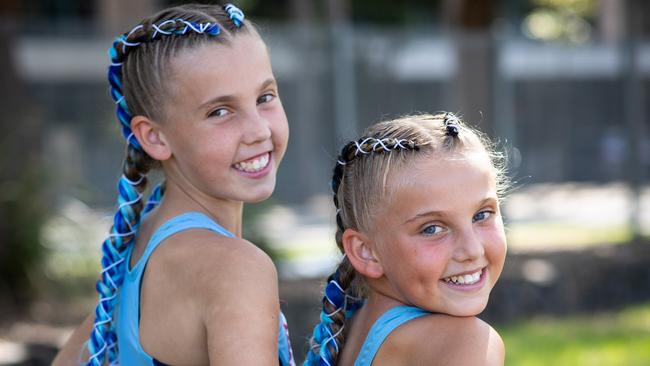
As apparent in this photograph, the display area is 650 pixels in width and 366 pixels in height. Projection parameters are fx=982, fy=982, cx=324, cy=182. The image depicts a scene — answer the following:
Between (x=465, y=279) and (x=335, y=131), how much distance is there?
7.16 meters

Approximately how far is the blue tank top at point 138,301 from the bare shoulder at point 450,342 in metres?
0.38

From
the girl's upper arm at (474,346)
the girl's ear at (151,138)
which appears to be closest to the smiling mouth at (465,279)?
the girl's upper arm at (474,346)

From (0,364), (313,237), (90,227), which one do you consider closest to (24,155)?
(90,227)

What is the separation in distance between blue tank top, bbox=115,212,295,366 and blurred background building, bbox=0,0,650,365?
2.87 meters

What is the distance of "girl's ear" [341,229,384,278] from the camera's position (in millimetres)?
2191

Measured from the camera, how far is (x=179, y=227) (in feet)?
7.63

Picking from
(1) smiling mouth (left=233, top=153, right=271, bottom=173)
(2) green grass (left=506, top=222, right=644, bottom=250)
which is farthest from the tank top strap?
(2) green grass (left=506, top=222, right=644, bottom=250)

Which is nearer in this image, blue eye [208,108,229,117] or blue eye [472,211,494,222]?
blue eye [472,211,494,222]

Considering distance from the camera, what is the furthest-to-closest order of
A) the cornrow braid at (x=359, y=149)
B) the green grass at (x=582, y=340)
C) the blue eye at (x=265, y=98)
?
the green grass at (x=582, y=340) < the blue eye at (x=265, y=98) < the cornrow braid at (x=359, y=149)

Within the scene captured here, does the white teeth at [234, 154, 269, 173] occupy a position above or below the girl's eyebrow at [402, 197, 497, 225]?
below

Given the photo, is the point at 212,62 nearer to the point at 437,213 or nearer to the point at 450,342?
the point at 437,213

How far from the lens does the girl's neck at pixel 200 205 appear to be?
7.93ft

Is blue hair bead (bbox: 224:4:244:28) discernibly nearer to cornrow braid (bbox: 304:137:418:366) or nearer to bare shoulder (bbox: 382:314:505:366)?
cornrow braid (bbox: 304:137:418:366)

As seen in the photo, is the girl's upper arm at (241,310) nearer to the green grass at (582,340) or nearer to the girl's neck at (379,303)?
the girl's neck at (379,303)
